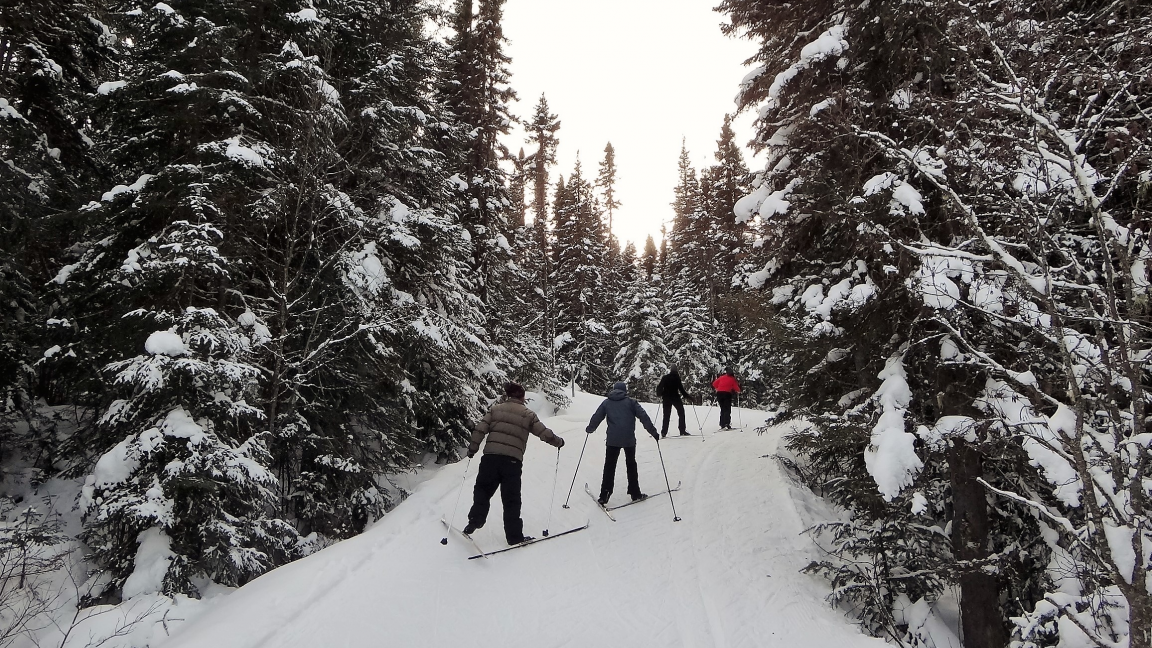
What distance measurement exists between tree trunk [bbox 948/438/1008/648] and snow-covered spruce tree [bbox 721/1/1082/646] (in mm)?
18

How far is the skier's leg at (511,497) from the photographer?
24.8 feet

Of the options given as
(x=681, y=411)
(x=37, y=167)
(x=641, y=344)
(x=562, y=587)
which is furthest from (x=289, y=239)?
(x=641, y=344)

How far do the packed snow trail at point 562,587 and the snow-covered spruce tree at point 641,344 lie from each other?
64.0 ft

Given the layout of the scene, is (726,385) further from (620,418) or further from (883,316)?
(883,316)

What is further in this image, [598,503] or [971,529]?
[598,503]

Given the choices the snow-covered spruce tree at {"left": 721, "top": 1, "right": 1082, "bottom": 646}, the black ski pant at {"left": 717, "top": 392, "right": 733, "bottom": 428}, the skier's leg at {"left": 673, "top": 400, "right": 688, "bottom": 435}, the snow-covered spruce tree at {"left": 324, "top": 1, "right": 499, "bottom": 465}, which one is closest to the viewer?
the snow-covered spruce tree at {"left": 721, "top": 1, "right": 1082, "bottom": 646}

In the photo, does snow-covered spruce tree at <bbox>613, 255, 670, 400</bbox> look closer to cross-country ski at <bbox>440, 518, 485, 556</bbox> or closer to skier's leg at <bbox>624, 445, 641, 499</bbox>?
skier's leg at <bbox>624, 445, 641, 499</bbox>

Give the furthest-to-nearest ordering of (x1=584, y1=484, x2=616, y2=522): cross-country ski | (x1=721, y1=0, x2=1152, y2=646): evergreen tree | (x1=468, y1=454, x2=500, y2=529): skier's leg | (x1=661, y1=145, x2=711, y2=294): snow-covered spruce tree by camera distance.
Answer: (x1=661, y1=145, x2=711, y2=294): snow-covered spruce tree → (x1=584, y1=484, x2=616, y2=522): cross-country ski → (x1=468, y1=454, x2=500, y2=529): skier's leg → (x1=721, y1=0, x2=1152, y2=646): evergreen tree

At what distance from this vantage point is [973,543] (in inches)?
271

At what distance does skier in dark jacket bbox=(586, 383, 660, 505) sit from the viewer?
9445 mm

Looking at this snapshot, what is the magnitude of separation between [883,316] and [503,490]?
5.81m

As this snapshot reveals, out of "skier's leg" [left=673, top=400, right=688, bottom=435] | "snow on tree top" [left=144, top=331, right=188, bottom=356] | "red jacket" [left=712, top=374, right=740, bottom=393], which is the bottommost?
"skier's leg" [left=673, top=400, right=688, bottom=435]

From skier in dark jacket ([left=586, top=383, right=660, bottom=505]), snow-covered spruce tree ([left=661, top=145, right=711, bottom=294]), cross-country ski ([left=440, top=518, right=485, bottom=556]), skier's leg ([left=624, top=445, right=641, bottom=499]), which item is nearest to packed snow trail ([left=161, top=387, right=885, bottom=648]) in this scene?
cross-country ski ([left=440, top=518, right=485, bottom=556])

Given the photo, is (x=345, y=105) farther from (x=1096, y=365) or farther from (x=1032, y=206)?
(x=1096, y=365)
